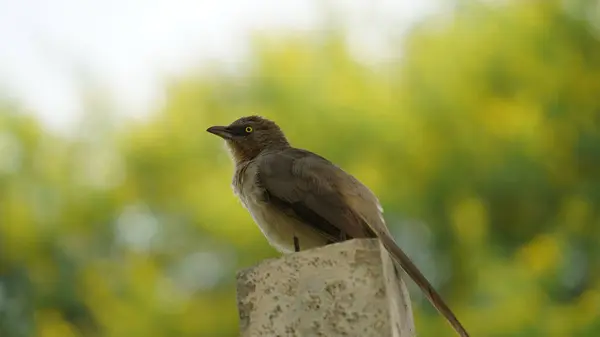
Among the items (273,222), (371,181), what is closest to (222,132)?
(273,222)

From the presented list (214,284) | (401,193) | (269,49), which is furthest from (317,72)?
(214,284)

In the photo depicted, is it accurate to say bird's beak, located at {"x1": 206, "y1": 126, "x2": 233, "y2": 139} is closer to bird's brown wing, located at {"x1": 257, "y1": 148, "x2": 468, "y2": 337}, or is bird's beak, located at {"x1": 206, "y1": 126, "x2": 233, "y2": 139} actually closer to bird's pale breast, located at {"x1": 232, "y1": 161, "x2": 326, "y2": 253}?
bird's pale breast, located at {"x1": 232, "y1": 161, "x2": 326, "y2": 253}

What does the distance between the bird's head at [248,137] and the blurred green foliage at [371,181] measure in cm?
198

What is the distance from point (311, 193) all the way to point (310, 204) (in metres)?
0.03

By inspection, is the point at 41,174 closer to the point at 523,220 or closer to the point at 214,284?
the point at 214,284

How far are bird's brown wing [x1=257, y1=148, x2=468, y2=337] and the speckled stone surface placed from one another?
0.26 metres

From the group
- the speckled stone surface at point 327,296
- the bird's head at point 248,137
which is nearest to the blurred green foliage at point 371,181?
the bird's head at point 248,137

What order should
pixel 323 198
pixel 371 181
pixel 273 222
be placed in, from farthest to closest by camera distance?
1. pixel 371 181
2. pixel 273 222
3. pixel 323 198

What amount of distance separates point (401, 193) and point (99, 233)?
218cm

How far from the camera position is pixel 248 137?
3.08m

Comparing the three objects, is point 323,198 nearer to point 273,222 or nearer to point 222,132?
point 273,222

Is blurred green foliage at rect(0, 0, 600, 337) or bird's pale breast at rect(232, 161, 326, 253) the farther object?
blurred green foliage at rect(0, 0, 600, 337)

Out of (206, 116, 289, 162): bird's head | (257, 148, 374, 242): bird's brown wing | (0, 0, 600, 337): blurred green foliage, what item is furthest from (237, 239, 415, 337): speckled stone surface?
(0, 0, 600, 337): blurred green foliage

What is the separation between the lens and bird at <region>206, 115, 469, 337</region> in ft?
7.31
